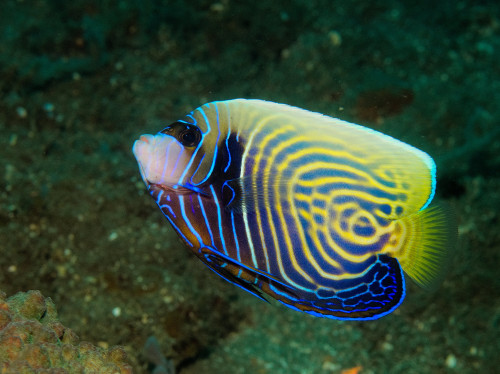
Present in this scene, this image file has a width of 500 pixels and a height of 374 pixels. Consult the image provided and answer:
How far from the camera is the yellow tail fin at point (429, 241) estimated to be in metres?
A: 1.31

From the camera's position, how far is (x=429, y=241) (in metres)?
1.32

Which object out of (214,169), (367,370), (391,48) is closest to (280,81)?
(391,48)

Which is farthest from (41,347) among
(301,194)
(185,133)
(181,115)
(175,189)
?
(181,115)

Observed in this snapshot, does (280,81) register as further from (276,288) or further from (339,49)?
(276,288)

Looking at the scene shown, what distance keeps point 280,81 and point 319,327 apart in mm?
2515

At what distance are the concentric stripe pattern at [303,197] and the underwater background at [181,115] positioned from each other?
0.93m

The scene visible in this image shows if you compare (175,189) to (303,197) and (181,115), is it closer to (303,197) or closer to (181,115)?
(303,197)

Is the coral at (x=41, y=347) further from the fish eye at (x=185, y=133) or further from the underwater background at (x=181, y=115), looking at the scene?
the fish eye at (x=185, y=133)

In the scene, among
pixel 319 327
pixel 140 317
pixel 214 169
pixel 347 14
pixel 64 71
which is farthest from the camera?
pixel 347 14

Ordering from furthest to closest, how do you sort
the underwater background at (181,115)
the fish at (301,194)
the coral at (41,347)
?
the underwater background at (181,115), the coral at (41,347), the fish at (301,194)

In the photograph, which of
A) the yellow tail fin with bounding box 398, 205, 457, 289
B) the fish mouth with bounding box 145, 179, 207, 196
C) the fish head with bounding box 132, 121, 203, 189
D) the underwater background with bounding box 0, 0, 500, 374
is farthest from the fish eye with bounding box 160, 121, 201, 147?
the underwater background with bounding box 0, 0, 500, 374

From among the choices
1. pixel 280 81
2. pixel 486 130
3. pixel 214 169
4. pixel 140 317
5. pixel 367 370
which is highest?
pixel 214 169

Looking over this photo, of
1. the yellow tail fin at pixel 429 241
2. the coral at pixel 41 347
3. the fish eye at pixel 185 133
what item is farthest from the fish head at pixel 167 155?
the coral at pixel 41 347

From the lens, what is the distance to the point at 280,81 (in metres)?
4.29
